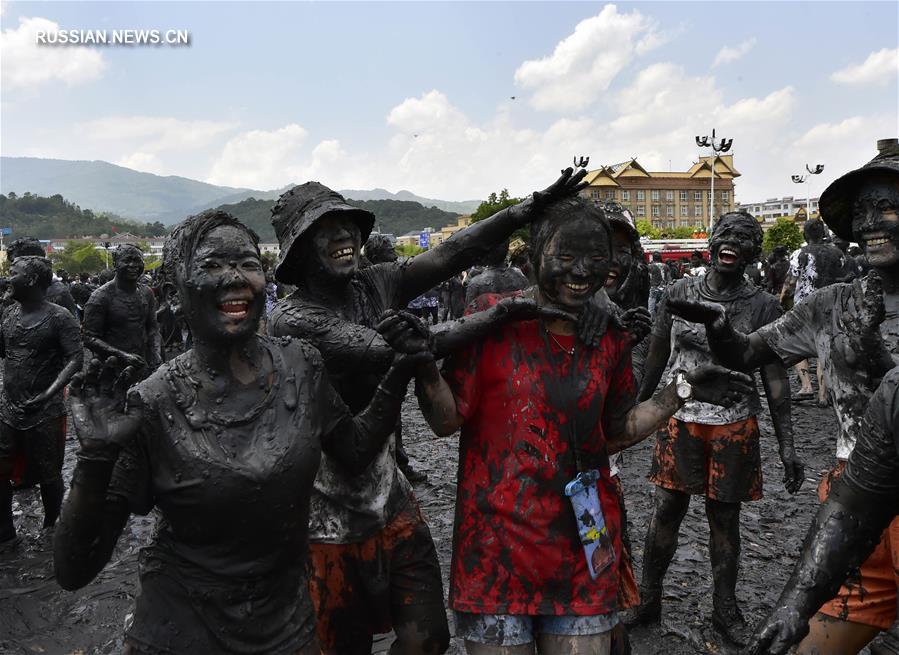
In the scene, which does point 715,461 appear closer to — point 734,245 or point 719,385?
point 734,245

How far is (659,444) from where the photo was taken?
4.09 meters

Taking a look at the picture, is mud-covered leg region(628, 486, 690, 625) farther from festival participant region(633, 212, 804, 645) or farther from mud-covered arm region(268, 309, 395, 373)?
mud-covered arm region(268, 309, 395, 373)

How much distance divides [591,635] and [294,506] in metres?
1.15

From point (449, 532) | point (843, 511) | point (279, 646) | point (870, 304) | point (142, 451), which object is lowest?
point (449, 532)

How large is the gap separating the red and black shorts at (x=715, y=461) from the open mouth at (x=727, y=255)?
0.90 meters

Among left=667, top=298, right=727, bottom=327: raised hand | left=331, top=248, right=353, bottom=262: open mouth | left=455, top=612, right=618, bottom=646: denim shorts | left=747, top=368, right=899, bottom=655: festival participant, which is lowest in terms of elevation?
left=455, top=612, right=618, bottom=646: denim shorts

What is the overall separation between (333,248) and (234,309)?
2.31ft

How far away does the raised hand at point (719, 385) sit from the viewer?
246 cm

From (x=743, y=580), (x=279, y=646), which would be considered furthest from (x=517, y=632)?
(x=743, y=580)

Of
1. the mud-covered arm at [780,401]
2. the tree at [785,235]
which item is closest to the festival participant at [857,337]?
the mud-covered arm at [780,401]

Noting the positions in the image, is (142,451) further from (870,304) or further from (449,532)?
(449,532)

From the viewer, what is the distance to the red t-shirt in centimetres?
237

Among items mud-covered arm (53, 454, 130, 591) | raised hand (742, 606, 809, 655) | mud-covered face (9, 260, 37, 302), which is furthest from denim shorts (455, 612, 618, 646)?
mud-covered face (9, 260, 37, 302)

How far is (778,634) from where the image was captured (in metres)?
→ 1.99
